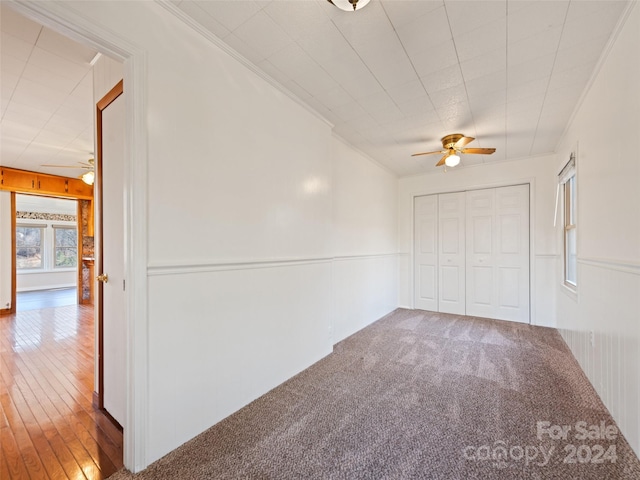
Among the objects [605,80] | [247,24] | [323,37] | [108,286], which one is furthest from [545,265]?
[108,286]

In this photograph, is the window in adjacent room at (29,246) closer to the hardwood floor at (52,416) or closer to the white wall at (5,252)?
the white wall at (5,252)

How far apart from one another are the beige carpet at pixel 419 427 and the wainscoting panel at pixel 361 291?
2.33 feet

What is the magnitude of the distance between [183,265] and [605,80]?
3.17 m

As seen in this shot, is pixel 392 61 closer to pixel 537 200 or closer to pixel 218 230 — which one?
pixel 218 230

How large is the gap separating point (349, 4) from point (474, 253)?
4.27 m

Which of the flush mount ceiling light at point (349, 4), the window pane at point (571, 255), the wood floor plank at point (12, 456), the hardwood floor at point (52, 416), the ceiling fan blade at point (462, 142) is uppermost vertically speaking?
the flush mount ceiling light at point (349, 4)

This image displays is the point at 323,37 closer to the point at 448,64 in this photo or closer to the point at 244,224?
the point at 448,64

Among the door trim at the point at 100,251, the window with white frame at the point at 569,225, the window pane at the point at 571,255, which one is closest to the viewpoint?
the door trim at the point at 100,251

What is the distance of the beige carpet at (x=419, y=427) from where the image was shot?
1483mm

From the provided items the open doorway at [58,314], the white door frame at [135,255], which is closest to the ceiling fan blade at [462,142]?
the white door frame at [135,255]

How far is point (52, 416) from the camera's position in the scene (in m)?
1.95

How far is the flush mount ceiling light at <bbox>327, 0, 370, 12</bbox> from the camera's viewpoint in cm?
151

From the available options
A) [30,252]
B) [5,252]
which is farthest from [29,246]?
[5,252]

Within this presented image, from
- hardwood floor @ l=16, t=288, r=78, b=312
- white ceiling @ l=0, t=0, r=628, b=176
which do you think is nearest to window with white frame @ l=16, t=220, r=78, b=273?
hardwood floor @ l=16, t=288, r=78, b=312
